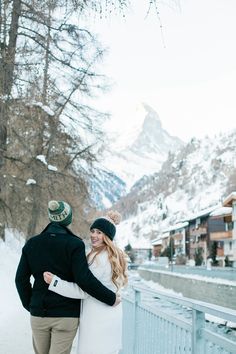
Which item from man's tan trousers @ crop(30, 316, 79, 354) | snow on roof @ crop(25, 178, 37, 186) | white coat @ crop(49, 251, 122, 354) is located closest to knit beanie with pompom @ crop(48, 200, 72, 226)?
white coat @ crop(49, 251, 122, 354)

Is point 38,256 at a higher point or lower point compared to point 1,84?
lower

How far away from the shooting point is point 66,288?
3.55 meters

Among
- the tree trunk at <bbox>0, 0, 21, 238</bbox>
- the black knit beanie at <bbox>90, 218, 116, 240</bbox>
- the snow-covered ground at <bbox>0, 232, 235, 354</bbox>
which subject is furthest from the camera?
the tree trunk at <bbox>0, 0, 21, 238</bbox>

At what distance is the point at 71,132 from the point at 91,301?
659 inches

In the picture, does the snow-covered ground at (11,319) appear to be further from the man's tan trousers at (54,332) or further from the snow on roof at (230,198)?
the snow on roof at (230,198)

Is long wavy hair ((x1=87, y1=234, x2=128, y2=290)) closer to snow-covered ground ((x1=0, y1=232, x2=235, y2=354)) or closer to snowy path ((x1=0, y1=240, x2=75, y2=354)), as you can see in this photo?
snow-covered ground ((x1=0, y1=232, x2=235, y2=354))

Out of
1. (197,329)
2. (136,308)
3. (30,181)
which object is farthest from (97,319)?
(30,181)

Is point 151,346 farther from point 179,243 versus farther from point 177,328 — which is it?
point 179,243

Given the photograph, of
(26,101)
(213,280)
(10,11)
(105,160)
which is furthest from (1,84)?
(213,280)

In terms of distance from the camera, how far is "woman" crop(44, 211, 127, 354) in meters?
3.57

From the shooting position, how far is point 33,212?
18812mm

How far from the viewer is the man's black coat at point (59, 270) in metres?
3.54

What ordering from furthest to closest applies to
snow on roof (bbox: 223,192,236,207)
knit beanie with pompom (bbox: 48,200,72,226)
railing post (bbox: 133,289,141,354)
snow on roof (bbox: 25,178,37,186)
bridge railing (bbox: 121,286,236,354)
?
snow on roof (bbox: 223,192,236,207) < snow on roof (bbox: 25,178,37,186) < railing post (bbox: 133,289,141,354) < knit beanie with pompom (bbox: 48,200,72,226) < bridge railing (bbox: 121,286,236,354)

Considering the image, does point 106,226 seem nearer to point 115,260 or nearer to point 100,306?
point 115,260
